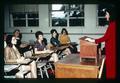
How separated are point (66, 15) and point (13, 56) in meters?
1.01

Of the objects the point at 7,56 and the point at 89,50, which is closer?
the point at 89,50

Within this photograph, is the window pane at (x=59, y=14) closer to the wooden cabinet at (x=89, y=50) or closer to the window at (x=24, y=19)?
the window at (x=24, y=19)

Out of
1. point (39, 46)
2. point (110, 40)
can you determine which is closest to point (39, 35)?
point (39, 46)

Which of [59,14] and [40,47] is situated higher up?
[59,14]

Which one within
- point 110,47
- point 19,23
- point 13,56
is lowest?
point 13,56

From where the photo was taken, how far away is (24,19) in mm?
5660

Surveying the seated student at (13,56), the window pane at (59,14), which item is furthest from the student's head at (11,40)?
the window pane at (59,14)

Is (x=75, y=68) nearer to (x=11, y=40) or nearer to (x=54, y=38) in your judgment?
(x=54, y=38)

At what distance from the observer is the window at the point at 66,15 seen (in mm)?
5586

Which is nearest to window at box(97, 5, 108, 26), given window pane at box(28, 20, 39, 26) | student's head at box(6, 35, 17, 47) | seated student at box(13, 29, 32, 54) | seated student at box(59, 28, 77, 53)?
seated student at box(59, 28, 77, 53)

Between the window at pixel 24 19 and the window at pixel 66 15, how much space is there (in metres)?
0.25

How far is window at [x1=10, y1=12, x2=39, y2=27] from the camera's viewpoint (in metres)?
5.62
